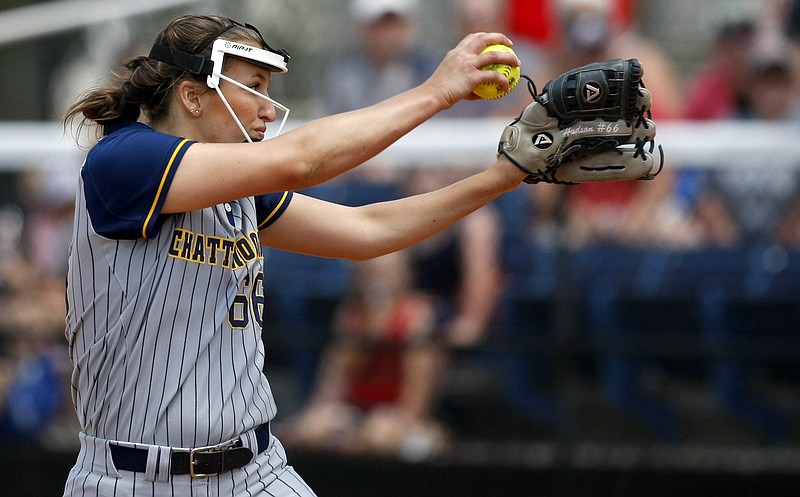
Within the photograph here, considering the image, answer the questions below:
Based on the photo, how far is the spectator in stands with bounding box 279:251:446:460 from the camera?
546cm

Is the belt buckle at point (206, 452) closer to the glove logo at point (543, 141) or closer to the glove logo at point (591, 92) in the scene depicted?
the glove logo at point (543, 141)

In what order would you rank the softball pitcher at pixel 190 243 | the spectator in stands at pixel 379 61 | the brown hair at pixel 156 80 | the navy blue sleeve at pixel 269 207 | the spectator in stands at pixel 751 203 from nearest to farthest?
the softball pitcher at pixel 190 243, the brown hair at pixel 156 80, the navy blue sleeve at pixel 269 207, the spectator in stands at pixel 751 203, the spectator in stands at pixel 379 61

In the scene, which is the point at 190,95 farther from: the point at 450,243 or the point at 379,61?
the point at 379,61

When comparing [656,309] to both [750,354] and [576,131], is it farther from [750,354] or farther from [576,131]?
[576,131]

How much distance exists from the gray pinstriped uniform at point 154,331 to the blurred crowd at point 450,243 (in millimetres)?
2938

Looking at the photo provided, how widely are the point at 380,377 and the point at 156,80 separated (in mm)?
3133

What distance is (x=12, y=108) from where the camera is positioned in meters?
6.74

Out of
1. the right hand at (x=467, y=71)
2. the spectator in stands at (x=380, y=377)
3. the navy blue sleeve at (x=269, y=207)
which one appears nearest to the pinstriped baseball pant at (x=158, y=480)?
the navy blue sleeve at (x=269, y=207)

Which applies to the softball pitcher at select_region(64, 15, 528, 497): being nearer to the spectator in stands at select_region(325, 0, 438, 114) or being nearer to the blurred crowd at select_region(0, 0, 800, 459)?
the blurred crowd at select_region(0, 0, 800, 459)

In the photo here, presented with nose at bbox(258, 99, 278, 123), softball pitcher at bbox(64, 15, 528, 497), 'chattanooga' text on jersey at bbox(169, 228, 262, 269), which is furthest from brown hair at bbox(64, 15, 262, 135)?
'chattanooga' text on jersey at bbox(169, 228, 262, 269)

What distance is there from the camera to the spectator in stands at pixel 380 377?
5465mm

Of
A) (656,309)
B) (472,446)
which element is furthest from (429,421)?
(656,309)

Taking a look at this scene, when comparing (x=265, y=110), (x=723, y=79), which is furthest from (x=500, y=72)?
(x=723, y=79)

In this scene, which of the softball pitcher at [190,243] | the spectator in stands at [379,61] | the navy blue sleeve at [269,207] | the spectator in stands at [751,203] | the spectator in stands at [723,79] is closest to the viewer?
the softball pitcher at [190,243]
